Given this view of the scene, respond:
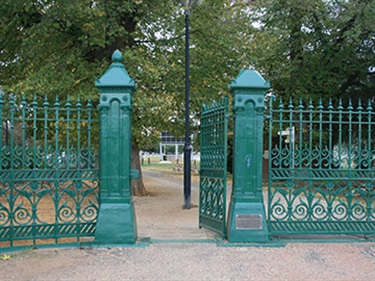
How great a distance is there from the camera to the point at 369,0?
15.2 meters

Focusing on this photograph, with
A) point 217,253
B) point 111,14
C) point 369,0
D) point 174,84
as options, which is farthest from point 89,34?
point 369,0

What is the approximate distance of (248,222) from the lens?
265 inches

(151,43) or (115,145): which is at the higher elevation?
(151,43)

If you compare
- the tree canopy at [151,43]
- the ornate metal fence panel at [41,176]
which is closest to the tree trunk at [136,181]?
the tree canopy at [151,43]

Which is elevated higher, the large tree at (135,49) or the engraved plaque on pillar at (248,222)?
the large tree at (135,49)

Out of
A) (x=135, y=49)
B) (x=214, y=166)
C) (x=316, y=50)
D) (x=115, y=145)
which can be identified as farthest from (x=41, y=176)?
(x=316, y=50)

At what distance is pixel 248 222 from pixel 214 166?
1.24 m

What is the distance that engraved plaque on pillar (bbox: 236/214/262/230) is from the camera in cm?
671

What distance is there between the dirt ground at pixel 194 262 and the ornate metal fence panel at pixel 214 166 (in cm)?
46

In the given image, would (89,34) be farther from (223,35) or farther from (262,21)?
(262,21)

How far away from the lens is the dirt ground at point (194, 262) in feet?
17.2

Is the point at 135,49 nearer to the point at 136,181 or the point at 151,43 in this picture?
the point at 151,43

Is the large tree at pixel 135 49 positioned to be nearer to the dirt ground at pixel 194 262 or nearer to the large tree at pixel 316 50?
the large tree at pixel 316 50

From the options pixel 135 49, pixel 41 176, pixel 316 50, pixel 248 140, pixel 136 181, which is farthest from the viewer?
pixel 316 50
